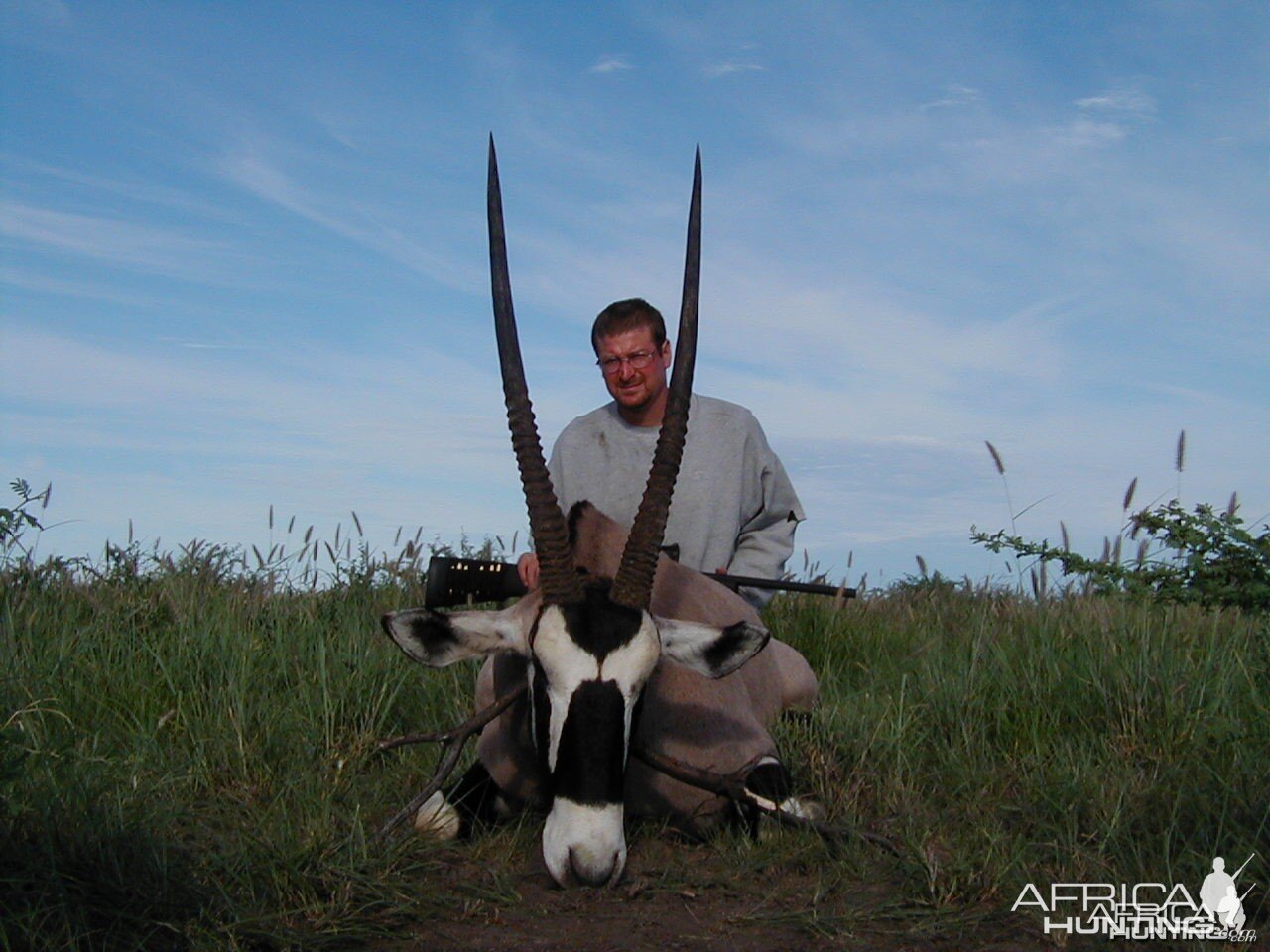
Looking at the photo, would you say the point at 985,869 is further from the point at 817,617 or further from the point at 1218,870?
the point at 817,617

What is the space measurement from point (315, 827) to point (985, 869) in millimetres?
2065

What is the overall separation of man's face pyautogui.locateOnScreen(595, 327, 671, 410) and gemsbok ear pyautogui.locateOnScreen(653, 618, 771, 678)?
2.14 meters

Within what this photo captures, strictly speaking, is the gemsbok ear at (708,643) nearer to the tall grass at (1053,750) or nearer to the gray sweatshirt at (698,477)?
the tall grass at (1053,750)

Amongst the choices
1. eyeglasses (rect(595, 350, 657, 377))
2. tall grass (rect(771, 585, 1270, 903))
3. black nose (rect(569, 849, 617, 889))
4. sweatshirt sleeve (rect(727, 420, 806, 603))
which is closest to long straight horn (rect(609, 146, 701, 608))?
black nose (rect(569, 849, 617, 889))

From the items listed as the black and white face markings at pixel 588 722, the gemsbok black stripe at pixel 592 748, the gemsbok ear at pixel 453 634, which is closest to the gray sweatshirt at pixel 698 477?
the gemsbok ear at pixel 453 634

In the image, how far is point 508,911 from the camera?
3746 millimetres

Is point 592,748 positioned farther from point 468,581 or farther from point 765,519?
point 765,519

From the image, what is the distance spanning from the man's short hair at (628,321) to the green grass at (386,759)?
1.84 m

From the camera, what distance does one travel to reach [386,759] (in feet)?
17.2

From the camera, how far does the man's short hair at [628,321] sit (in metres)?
6.21

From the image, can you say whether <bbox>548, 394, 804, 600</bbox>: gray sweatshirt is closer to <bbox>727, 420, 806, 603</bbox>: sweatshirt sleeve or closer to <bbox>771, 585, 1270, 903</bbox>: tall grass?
<bbox>727, 420, 806, 603</bbox>: sweatshirt sleeve

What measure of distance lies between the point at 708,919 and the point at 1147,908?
4.27 ft

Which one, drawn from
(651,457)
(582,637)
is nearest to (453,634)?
(582,637)

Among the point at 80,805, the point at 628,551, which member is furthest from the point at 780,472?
the point at 80,805
